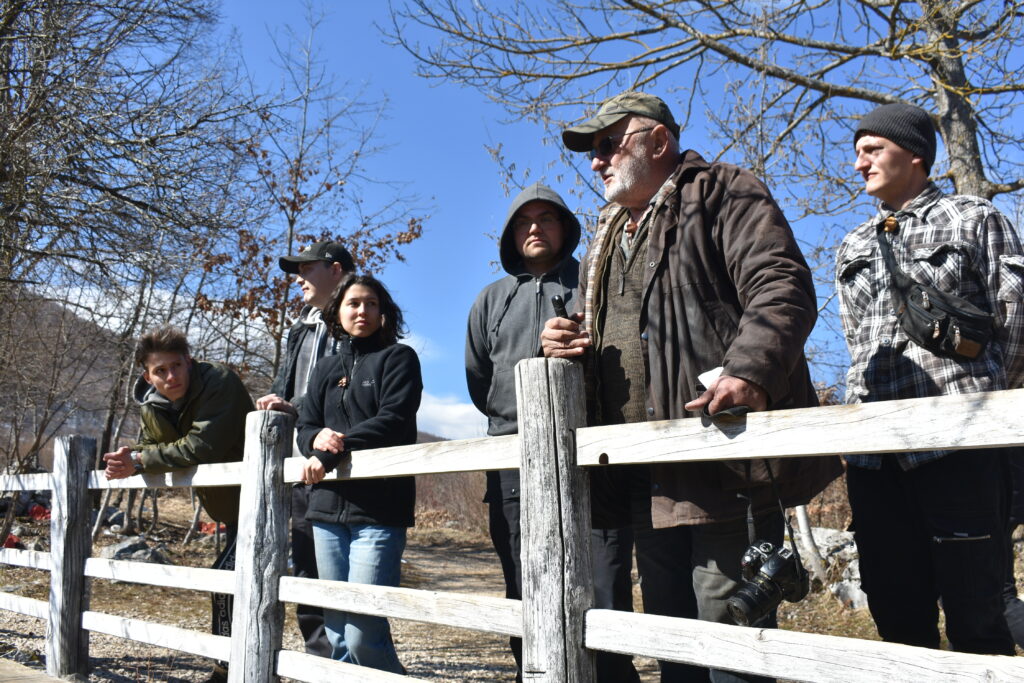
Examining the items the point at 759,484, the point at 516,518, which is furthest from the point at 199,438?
the point at 759,484

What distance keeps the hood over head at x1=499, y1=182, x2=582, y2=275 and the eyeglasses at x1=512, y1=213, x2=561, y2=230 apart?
0.03 metres

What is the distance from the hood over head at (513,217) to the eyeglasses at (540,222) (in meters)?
0.03

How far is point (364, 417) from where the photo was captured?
3658mm

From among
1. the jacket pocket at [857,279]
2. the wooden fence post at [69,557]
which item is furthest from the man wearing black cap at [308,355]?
the jacket pocket at [857,279]

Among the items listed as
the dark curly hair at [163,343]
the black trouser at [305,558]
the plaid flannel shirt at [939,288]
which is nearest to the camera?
the plaid flannel shirt at [939,288]

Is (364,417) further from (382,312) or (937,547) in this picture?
(937,547)

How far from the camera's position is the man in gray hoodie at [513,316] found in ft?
11.6

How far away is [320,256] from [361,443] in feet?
5.61

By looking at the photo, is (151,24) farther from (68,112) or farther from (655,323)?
(655,323)

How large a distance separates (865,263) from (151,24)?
Answer: 7.79 m

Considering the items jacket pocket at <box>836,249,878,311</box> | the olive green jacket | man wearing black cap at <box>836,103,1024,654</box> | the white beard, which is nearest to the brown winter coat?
the white beard

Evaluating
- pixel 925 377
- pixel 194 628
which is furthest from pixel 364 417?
pixel 194 628

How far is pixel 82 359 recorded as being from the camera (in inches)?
351

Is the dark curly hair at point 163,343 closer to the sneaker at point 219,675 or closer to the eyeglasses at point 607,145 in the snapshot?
the sneaker at point 219,675
